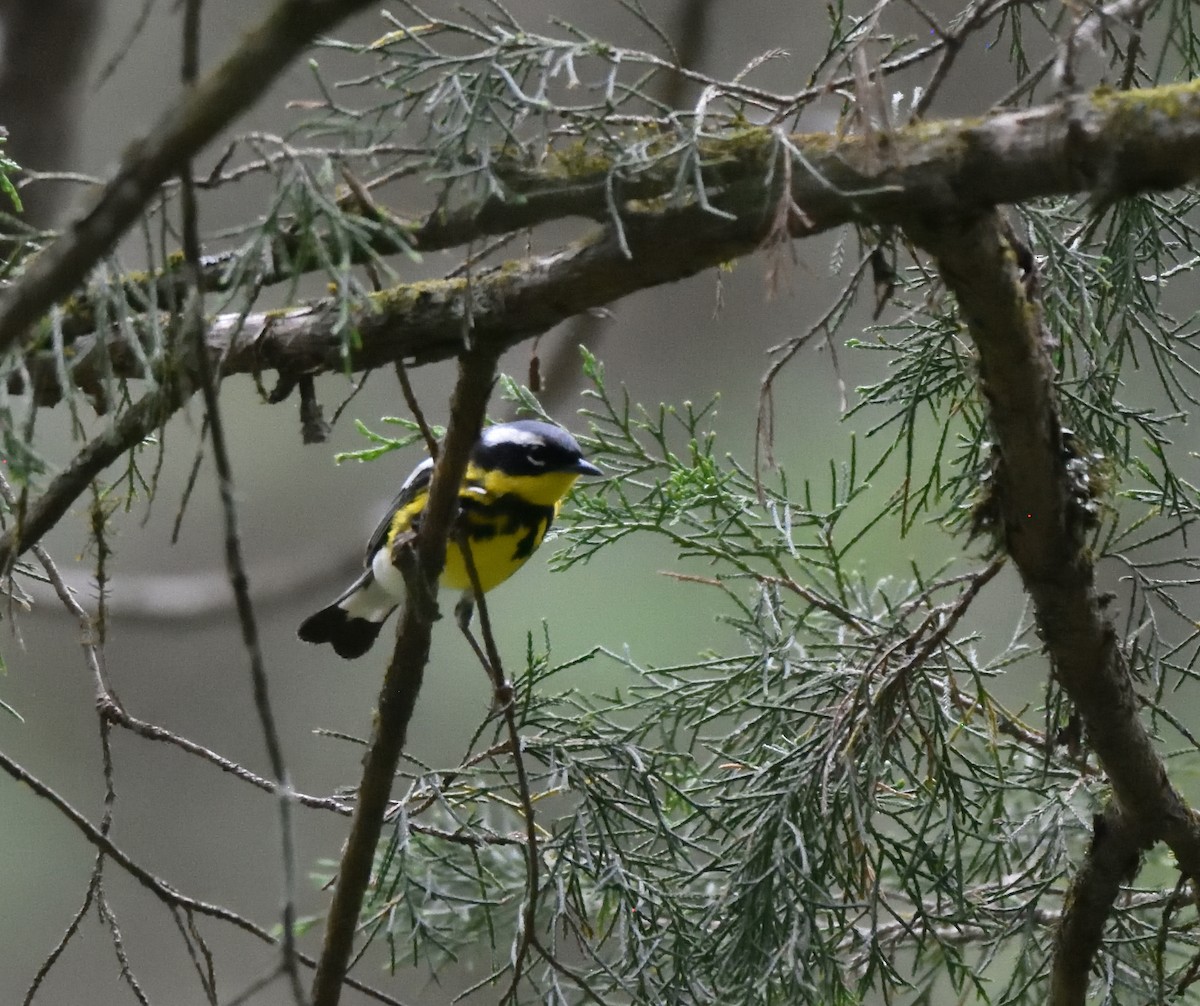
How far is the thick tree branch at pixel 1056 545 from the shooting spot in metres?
1.07

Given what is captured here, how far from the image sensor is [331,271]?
3.12 feet

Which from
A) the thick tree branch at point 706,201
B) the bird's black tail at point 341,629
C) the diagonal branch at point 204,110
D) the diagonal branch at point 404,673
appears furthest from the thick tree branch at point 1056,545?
the bird's black tail at point 341,629

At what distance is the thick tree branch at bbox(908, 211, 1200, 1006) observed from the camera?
1.07 meters

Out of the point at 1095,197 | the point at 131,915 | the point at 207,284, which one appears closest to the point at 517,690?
the point at 207,284

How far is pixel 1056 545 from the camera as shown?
48.3 inches

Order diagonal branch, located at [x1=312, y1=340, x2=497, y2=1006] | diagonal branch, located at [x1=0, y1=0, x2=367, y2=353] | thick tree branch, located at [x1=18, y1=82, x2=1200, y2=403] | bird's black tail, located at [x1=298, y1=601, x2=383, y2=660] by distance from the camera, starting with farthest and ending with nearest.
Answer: bird's black tail, located at [x1=298, y1=601, x2=383, y2=660], diagonal branch, located at [x1=312, y1=340, x2=497, y2=1006], thick tree branch, located at [x1=18, y1=82, x2=1200, y2=403], diagonal branch, located at [x1=0, y1=0, x2=367, y2=353]

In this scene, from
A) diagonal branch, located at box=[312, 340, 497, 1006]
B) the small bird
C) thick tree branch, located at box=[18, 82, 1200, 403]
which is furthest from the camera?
the small bird

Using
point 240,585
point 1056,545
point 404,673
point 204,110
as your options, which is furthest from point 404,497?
point 204,110

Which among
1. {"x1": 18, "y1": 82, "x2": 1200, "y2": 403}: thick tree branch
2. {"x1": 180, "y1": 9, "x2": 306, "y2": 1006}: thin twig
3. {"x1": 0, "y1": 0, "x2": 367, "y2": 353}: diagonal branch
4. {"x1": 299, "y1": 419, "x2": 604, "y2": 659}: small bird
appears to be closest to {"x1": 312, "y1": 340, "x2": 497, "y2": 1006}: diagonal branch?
{"x1": 18, "y1": 82, "x2": 1200, "y2": 403}: thick tree branch

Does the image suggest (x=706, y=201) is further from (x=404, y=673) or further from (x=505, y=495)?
(x=505, y=495)

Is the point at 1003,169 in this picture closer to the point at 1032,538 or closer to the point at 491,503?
the point at 1032,538

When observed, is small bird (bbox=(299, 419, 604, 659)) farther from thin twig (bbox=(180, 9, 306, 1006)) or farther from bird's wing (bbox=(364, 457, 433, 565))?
thin twig (bbox=(180, 9, 306, 1006))

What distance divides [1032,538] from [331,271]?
689 millimetres

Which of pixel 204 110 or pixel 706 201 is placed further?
pixel 706 201
